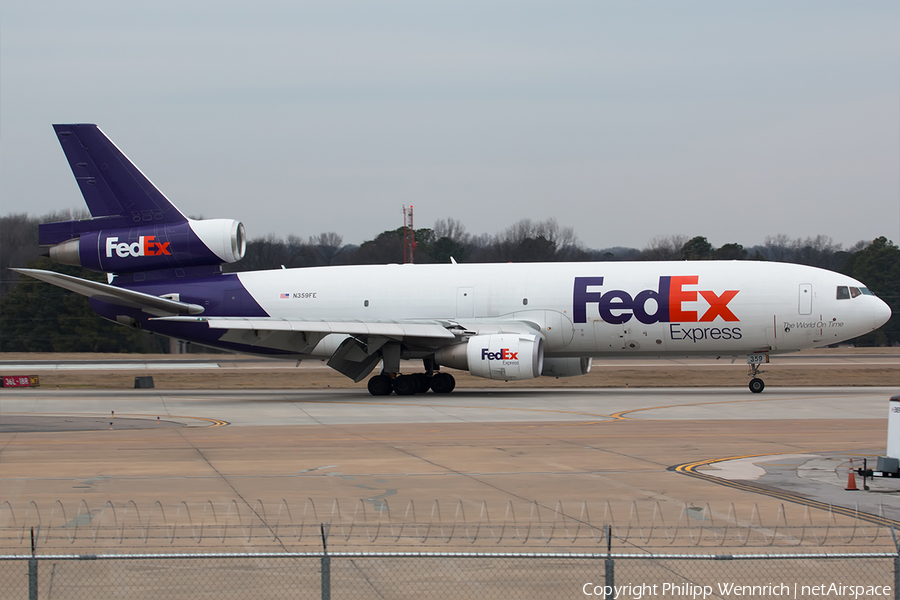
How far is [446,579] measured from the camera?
31.2ft

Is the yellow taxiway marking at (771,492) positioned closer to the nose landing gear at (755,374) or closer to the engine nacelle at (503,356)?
the engine nacelle at (503,356)

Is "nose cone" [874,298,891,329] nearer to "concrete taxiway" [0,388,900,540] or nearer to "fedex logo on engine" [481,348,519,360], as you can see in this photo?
"concrete taxiway" [0,388,900,540]

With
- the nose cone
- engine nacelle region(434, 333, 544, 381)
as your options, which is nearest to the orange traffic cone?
engine nacelle region(434, 333, 544, 381)

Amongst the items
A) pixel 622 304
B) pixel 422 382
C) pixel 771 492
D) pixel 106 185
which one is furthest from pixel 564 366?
pixel 771 492

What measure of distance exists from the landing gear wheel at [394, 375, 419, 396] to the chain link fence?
2562cm

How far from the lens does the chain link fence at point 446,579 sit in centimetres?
887

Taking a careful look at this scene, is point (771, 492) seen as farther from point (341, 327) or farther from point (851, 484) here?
point (341, 327)

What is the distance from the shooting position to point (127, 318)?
123ft

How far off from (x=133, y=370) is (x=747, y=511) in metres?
45.3

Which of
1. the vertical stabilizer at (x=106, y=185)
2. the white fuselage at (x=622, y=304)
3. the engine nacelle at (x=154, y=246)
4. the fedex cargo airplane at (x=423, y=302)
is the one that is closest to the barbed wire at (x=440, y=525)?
the fedex cargo airplane at (x=423, y=302)

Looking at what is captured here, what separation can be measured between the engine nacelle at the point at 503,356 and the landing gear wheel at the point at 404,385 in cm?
289

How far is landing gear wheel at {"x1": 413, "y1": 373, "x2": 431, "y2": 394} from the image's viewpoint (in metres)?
36.3

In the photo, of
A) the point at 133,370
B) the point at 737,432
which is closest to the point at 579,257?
the point at 133,370

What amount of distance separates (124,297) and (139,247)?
3138mm
